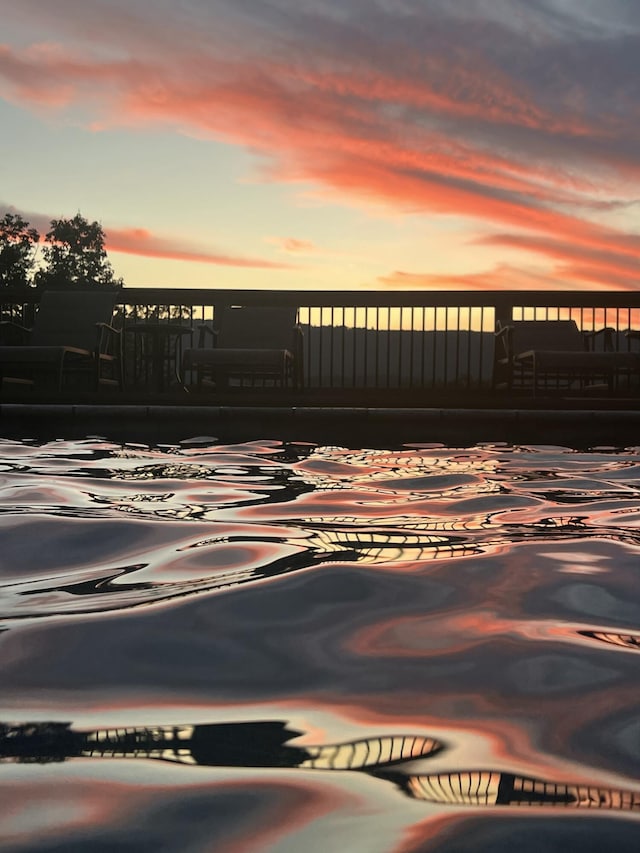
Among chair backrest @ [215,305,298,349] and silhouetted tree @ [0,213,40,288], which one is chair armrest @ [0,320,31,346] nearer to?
chair backrest @ [215,305,298,349]

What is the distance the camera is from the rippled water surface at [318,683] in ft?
1.75

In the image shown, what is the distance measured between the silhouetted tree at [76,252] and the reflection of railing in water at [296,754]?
3498 centimetres

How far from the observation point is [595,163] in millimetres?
9578

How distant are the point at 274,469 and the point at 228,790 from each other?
98.4 inches

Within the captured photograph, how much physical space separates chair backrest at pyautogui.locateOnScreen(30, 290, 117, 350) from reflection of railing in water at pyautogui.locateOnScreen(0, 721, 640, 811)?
8.03 m

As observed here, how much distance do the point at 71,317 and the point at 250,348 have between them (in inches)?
75.6

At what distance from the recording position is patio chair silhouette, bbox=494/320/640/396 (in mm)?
7996

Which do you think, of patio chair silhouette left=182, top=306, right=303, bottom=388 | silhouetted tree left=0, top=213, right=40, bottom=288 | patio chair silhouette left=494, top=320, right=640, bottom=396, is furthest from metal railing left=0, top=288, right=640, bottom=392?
silhouetted tree left=0, top=213, right=40, bottom=288

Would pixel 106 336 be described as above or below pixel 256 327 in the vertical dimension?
below

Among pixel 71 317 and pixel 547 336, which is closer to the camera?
pixel 71 317

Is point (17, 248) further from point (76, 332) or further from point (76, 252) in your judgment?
point (76, 332)

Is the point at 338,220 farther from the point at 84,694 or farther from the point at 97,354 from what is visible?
the point at 84,694

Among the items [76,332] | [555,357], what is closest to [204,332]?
[76,332]

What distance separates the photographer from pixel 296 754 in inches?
25.1
